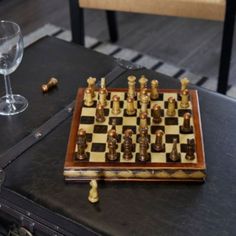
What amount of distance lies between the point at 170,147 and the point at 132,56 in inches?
46.1

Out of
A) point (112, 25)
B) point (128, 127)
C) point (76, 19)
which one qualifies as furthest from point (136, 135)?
point (112, 25)

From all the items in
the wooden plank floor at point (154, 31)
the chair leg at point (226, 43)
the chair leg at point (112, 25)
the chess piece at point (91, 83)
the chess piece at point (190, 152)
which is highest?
the chess piece at point (91, 83)

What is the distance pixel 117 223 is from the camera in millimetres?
946

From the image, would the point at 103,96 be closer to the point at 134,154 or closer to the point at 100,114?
the point at 100,114

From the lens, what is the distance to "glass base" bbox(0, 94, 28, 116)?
123cm

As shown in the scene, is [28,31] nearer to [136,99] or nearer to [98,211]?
[136,99]

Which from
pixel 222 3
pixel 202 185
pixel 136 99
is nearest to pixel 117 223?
Result: pixel 202 185

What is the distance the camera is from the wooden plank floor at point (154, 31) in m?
2.18

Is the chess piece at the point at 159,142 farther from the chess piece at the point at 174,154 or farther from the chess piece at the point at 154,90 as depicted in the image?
the chess piece at the point at 154,90

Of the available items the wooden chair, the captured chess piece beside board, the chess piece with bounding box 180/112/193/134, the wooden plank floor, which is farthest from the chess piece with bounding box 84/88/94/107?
the wooden plank floor

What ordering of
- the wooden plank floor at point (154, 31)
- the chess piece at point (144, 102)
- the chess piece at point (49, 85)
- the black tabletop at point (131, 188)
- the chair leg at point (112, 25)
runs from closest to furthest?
the black tabletop at point (131, 188)
the chess piece at point (144, 102)
the chess piece at point (49, 85)
the wooden plank floor at point (154, 31)
the chair leg at point (112, 25)

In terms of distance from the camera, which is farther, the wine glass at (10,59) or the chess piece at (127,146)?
the wine glass at (10,59)

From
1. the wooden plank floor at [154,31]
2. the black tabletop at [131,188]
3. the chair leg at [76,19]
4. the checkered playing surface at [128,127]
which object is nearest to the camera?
the black tabletop at [131,188]

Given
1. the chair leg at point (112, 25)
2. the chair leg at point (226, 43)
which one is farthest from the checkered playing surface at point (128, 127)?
the chair leg at point (112, 25)
